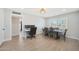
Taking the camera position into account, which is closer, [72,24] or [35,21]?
[72,24]

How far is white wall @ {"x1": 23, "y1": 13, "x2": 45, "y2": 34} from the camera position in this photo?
2510 millimetres

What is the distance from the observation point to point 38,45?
2.37m

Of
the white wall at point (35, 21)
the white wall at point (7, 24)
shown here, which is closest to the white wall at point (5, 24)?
the white wall at point (7, 24)

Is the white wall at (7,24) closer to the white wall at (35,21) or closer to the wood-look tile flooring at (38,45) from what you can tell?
the wood-look tile flooring at (38,45)

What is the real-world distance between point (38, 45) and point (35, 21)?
714 mm

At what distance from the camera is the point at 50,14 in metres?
2.52

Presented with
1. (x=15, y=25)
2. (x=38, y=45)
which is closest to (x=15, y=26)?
(x=15, y=25)

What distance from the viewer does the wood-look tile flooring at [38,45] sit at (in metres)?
2.31

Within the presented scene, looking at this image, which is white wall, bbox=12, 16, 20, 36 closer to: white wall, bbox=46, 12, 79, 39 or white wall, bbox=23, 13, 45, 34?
white wall, bbox=23, 13, 45, 34

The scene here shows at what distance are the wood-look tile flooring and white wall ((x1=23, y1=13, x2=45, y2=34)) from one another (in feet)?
1.25

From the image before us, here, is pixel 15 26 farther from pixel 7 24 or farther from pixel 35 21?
pixel 35 21

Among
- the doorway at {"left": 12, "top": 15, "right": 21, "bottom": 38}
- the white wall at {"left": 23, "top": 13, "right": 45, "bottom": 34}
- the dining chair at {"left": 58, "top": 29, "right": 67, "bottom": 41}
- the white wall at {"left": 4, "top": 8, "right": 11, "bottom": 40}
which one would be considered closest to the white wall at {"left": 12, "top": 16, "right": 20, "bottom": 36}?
the doorway at {"left": 12, "top": 15, "right": 21, "bottom": 38}
